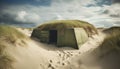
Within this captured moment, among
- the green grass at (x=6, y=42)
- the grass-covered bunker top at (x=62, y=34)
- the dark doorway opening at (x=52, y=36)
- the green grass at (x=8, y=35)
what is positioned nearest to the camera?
the green grass at (x=6, y=42)

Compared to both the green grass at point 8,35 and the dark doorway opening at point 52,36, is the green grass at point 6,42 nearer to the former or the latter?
the green grass at point 8,35

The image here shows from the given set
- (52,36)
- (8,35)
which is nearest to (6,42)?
(8,35)

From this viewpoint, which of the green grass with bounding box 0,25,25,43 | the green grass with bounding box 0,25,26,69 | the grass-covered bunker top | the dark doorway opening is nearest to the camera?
the green grass with bounding box 0,25,26,69

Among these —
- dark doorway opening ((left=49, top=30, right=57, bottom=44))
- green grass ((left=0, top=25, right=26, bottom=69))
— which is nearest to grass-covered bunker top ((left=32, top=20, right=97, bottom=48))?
dark doorway opening ((left=49, top=30, right=57, bottom=44))

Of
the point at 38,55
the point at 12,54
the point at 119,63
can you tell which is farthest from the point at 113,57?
the point at 12,54

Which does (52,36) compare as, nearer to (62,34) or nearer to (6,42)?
(62,34)

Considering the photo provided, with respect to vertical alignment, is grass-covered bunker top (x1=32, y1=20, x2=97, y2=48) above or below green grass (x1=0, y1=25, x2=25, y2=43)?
below

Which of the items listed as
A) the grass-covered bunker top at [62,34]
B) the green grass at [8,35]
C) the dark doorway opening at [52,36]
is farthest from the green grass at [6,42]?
the dark doorway opening at [52,36]

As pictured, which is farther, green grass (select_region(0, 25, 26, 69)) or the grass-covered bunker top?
the grass-covered bunker top

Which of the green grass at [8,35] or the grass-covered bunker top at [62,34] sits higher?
the green grass at [8,35]

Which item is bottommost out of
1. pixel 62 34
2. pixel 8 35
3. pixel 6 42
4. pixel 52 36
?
pixel 52 36

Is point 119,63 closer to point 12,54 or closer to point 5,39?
point 12,54

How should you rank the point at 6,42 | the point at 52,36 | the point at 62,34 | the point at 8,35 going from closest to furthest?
1. the point at 6,42
2. the point at 8,35
3. the point at 62,34
4. the point at 52,36

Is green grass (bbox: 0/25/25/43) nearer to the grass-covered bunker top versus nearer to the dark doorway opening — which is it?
the grass-covered bunker top
